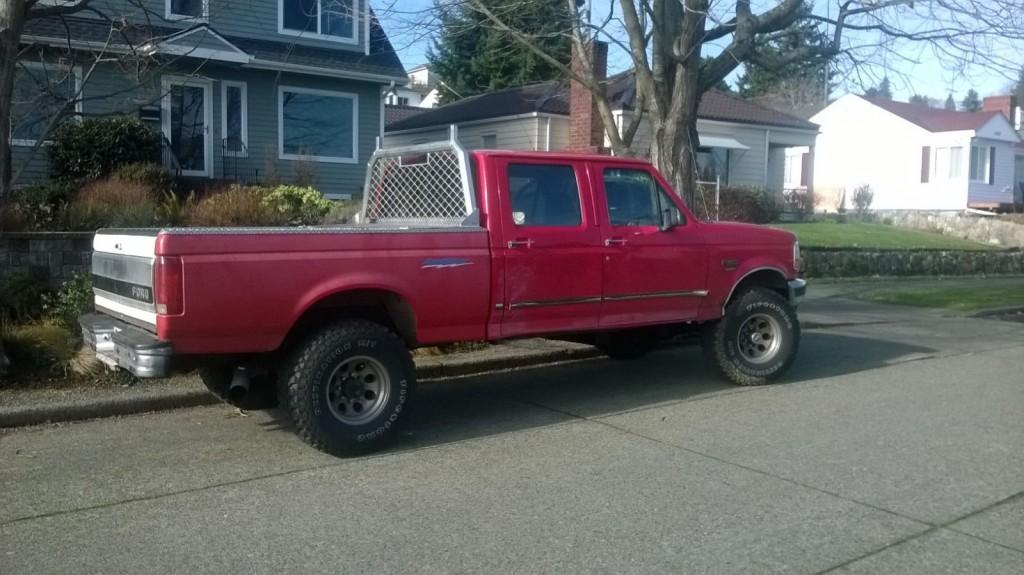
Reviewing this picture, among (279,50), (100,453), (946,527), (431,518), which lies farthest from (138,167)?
(946,527)

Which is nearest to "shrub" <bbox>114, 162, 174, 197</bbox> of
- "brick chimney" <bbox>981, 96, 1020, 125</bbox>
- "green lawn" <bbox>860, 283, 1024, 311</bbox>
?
"green lawn" <bbox>860, 283, 1024, 311</bbox>

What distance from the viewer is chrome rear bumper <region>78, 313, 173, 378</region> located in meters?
5.93

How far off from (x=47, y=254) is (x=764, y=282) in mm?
7059

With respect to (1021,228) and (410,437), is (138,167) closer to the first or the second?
(410,437)

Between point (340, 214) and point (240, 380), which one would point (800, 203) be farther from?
point (240, 380)

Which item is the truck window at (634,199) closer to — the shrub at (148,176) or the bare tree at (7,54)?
the bare tree at (7,54)

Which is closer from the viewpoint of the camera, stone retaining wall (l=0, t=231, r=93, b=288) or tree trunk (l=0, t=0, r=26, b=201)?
tree trunk (l=0, t=0, r=26, b=201)

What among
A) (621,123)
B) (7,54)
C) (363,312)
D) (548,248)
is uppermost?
(621,123)

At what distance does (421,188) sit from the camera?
809cm

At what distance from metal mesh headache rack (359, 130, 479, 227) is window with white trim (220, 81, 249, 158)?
41.7ft

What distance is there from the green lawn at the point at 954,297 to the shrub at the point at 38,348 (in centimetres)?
1287

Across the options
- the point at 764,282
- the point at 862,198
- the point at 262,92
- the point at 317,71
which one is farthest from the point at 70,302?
the point at 862,198

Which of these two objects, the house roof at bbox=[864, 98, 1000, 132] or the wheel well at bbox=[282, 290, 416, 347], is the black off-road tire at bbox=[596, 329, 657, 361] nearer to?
the wheel well at bbox=[282, 290, 416, 347]

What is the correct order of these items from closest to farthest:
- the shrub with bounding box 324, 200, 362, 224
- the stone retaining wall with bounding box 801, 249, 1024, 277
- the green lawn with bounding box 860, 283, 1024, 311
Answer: the shrub with bounding box 324, 200, 362, 224 → the green lawn with bounding box 860, 283, 1024, 311 → the stone retaining wall with bounding box 801, 249, 1024, 277
